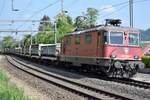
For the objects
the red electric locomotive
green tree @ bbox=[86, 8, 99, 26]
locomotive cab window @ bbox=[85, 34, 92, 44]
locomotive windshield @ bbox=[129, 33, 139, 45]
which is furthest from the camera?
green tree @ bbox=[86, 8, 99, 26]

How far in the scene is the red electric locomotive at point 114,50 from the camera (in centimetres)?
2352

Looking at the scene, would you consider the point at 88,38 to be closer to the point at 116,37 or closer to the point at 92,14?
the point at 116,37

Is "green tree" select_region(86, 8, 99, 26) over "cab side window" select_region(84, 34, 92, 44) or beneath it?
over

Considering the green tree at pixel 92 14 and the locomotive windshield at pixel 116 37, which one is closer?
the locomotive windshield at pixel 116 37

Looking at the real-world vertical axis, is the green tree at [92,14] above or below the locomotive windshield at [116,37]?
above

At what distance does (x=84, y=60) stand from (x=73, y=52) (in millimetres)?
2976

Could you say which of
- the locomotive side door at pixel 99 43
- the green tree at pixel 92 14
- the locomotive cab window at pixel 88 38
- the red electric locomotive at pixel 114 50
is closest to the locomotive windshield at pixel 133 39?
the red electric locomotive at pixel 114 50

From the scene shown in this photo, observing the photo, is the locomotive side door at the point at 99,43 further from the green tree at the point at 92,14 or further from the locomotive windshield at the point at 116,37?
the green tree at the point at 92,14

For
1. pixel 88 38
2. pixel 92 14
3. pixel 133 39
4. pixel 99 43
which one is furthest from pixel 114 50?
pixel 92 14

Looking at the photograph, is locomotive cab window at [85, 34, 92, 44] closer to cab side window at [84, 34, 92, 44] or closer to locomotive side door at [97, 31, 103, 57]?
cab side window at [84, 34, 92, 44]

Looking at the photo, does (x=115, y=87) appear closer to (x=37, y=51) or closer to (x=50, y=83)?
(x=50, y=83)

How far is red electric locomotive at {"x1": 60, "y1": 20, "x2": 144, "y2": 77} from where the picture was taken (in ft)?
77.2

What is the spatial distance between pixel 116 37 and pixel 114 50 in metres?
0.85

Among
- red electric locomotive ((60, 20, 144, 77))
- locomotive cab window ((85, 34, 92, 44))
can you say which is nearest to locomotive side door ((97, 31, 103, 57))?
red electric locomotive ((60, 20, 144, 77))
